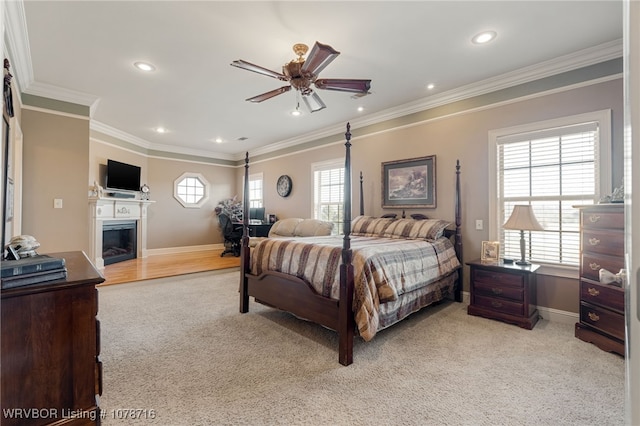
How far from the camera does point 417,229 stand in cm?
359

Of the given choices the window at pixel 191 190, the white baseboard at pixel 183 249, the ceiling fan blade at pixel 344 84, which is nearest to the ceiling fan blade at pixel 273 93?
the ceiling fan blade at pixel 344 84

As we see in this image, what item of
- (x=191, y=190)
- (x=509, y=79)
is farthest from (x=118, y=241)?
(x=509, y=79)

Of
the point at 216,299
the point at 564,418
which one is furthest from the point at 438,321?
the point at 216,299

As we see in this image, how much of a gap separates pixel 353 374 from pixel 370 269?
0.76 meters

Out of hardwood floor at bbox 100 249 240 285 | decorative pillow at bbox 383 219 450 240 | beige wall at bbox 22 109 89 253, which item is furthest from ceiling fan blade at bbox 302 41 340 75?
hardwood floor at bbox 100 249 240 285

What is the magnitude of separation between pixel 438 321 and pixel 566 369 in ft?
3.49

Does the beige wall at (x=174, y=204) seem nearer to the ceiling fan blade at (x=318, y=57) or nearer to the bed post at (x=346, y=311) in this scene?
the ceiling fan blade at (x=318, y=57)

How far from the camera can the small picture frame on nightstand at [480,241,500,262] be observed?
3.25 m

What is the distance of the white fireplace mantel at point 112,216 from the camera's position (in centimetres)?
505

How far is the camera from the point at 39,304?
1.32 m

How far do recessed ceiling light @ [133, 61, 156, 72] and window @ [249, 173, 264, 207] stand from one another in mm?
3957

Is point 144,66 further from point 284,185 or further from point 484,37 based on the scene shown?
point 284,185

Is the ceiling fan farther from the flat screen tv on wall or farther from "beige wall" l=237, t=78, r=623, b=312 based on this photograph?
the flat screen tv on wall

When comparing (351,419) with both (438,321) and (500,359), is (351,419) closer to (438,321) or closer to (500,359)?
(500,359)
